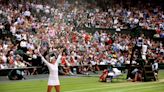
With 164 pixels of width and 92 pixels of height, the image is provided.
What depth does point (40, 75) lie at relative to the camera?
84.8 feet

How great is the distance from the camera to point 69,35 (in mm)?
30578

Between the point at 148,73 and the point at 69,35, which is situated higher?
the point at 69,35

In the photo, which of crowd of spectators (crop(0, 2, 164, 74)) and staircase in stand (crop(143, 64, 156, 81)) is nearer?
staircase in stand (crop(143, 64, 156, 81))

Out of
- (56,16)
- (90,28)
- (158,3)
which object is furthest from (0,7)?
(158,3)

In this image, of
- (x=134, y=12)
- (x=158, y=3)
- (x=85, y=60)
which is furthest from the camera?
(x=158, y=3)

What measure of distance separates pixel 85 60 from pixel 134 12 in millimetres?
12204

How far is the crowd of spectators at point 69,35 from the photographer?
87.8ft

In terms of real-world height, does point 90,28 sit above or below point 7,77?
above

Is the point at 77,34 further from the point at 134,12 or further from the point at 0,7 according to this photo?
the point at 134,12

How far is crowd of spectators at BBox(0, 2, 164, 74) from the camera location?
26750mm

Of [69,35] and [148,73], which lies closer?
[148,73]

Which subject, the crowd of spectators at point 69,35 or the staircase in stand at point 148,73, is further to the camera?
the crowd of spectators at point 69,35

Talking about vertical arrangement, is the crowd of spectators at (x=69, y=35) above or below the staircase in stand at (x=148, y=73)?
above

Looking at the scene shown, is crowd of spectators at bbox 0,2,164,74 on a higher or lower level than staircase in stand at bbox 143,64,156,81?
higher
